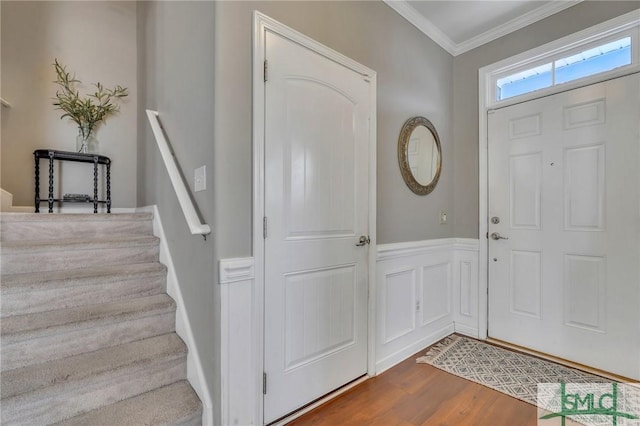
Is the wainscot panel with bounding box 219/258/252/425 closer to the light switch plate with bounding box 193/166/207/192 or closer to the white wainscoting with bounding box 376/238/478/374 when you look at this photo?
the light switch plate with bounding box 193/166/207/192

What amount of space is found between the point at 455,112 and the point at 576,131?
1022mm

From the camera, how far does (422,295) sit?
2537 mm

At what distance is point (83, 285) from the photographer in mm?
1702

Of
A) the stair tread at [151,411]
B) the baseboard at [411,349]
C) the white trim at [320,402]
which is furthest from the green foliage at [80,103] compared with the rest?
the baseboard at [411,349]

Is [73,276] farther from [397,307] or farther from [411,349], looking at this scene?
[411,349]

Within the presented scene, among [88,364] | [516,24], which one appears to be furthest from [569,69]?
[88,364]

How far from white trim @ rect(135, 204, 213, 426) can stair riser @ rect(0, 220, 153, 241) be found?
0.22 meters

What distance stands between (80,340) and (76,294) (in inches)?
11.7

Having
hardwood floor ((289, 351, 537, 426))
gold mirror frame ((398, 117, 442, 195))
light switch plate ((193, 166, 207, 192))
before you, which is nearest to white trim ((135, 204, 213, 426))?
hardwood floor ((289, 351, 537, 426))

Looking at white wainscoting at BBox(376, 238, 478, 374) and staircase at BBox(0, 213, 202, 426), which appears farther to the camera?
white wainscoting at BBox(376, 238, 478, 374)

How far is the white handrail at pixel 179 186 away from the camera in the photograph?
138 centimetres

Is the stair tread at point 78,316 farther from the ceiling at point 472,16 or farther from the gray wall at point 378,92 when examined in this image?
the ceiling at point 472,16

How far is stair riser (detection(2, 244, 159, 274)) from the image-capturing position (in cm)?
170

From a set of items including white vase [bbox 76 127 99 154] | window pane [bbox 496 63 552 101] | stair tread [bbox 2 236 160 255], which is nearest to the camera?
stair tread [bbox 2 236 160 255]
